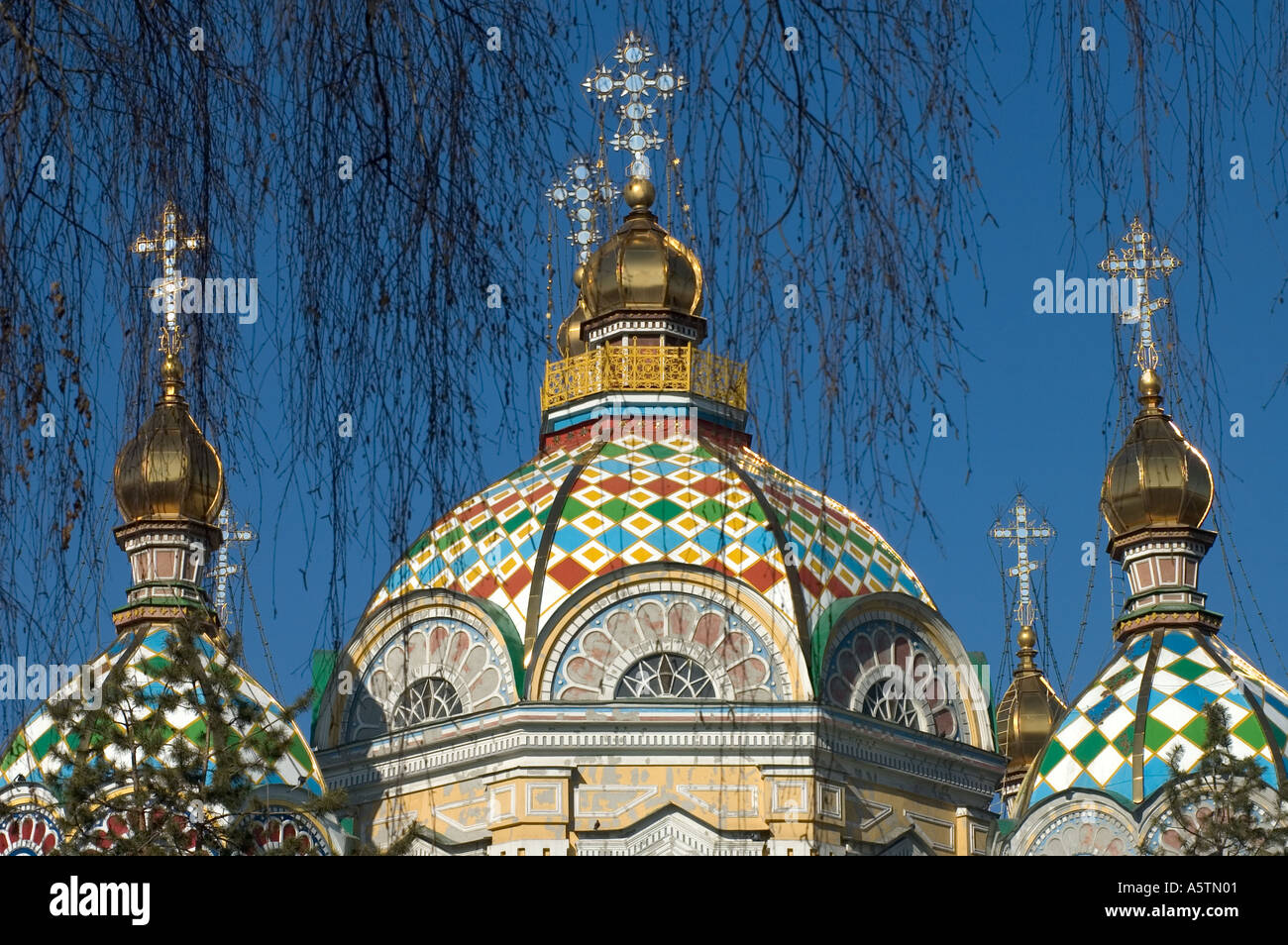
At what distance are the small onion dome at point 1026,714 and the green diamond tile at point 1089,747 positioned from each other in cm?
732

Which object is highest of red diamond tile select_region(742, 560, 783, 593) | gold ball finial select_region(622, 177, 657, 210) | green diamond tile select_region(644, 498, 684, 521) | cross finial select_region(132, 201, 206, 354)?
gold ball finial select_region(622, 177, 657, 210)

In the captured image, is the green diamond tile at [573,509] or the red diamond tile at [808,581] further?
the green diamond tile at [573,509]

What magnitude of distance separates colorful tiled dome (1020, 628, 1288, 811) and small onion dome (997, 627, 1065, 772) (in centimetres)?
668

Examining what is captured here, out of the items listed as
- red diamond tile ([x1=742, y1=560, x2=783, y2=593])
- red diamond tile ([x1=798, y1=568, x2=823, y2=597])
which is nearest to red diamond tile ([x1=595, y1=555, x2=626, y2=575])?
red diamond tile ([x1=742, y1=560, x2=783, y2=593])

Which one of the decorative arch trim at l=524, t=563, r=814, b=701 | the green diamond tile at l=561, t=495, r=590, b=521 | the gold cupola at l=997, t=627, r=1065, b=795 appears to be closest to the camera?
the decorative arch trim at l=524, t=563, r=814, b=701

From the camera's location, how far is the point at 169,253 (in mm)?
6922

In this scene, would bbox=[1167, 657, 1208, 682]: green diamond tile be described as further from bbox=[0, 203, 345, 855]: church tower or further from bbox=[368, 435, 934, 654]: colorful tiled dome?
bbox=[0, 203, 345, 855]: church tower

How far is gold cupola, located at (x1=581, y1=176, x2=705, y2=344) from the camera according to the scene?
1200 inches

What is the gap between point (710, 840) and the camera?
25.4 meters

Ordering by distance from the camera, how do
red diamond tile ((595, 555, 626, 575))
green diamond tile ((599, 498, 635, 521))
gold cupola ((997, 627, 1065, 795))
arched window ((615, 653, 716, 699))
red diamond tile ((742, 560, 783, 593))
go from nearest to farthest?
arched window ((615, 653, 716, 699)), red diamond tile ((595, 555, 626, 575)), red diamond tile ((742, 560, 783, 593)), green diamond tile ((599, 498, 635, 521)), gold cupola ((997, 627, 1065, 795))

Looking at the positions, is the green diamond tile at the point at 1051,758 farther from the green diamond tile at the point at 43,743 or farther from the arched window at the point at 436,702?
the green diamond tile at the point at 43,743

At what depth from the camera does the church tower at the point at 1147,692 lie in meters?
26.0

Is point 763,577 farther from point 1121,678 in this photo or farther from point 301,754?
point 301,754
